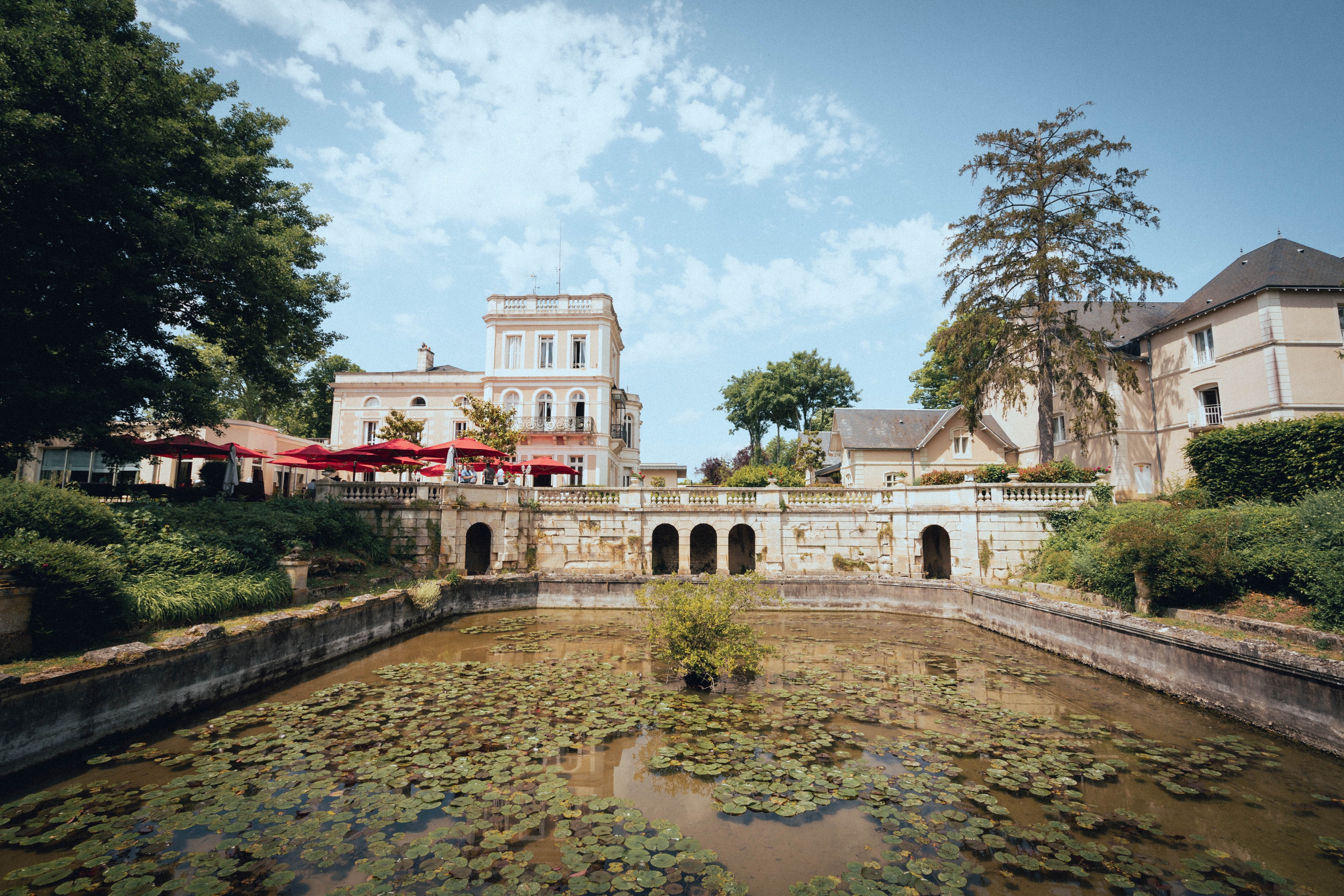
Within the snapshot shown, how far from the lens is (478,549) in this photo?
68.4 feet

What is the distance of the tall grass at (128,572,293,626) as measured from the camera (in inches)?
312

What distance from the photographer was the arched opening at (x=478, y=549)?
67.6 ft

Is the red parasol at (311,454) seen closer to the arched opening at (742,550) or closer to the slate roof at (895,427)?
the arched opening at (742,550)

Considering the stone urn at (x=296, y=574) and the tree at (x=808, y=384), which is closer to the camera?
the stone urn at (x=296, y=574)

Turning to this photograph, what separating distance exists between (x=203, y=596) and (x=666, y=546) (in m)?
16.8

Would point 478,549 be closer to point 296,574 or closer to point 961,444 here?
point 296,574

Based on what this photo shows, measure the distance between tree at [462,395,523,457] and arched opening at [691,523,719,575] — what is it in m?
8.82

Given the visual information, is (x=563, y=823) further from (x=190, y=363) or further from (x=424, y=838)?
(x=190, y=363)

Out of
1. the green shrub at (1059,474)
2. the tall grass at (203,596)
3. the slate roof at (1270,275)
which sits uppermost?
the slate roof at (1270,275)

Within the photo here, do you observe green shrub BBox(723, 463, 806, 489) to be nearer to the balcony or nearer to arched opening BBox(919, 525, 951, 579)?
arched opening BBox(919, 525, 951, 579)

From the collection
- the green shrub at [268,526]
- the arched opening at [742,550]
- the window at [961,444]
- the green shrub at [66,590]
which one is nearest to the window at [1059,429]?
the window at [961,444]

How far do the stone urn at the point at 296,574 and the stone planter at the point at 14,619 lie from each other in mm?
4292

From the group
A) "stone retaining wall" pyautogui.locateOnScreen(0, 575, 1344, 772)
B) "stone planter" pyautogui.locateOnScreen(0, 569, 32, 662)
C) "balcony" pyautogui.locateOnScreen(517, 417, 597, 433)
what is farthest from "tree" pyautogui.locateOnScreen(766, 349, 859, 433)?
"stone planter" pyautogui.locateOnScreen(0, 569, 32, 662)

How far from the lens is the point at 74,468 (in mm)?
23438
